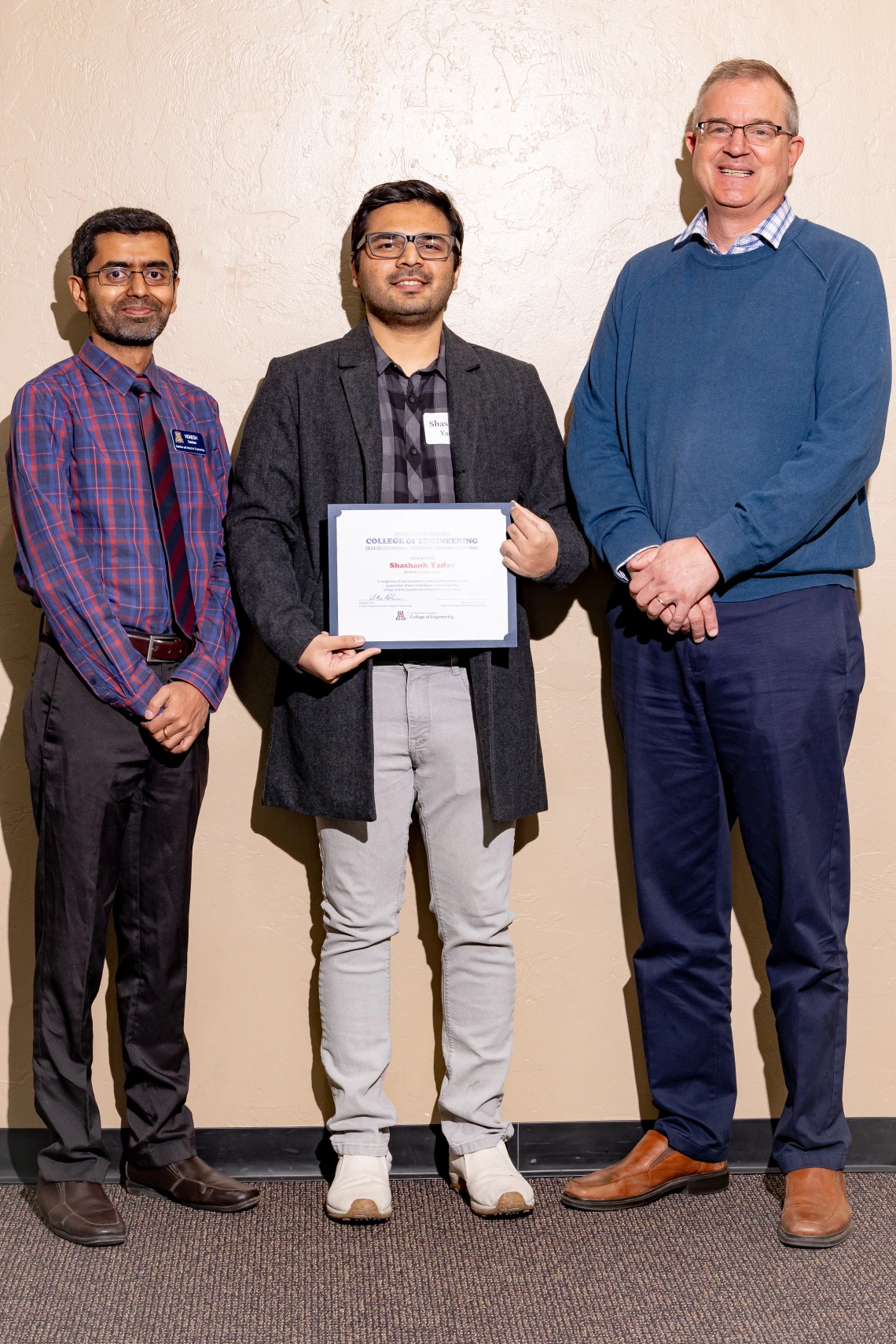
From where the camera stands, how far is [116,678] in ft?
7.82

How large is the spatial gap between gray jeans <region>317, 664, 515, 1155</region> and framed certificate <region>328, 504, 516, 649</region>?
156 mm

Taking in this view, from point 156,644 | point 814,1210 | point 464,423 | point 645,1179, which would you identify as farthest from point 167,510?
point 814,1210

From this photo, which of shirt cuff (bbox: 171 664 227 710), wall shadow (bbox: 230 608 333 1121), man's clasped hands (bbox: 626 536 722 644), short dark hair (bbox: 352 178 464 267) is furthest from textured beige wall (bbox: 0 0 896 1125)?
man's clasped hands (bbox: 626 536 722 644)

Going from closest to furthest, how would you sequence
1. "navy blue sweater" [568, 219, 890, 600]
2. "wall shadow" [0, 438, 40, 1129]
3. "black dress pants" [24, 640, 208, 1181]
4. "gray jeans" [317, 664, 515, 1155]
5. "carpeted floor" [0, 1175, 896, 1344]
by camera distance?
"carpeted floor" [0, 1175, 896, 1344] → "navy blue sweater" [568, 219, 890, 600] → "black dress pants" [24, 640, 208, 1181] → "gray jeans" [317, 664, 515, 1155] → "wall shadow" [0, 438, 40, 1129]

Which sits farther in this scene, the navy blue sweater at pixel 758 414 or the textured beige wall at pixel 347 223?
the textured beige wall at pixel 347 223

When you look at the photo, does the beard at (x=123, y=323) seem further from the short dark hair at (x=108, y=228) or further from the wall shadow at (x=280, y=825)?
the wall shadow at (x=280, y=825)

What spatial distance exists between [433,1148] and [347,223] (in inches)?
81.8

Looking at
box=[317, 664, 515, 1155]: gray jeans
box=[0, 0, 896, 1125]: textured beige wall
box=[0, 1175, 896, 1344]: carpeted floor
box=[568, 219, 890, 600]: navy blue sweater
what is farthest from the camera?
box=[0, 0, 896, 1125]: textured beige wall

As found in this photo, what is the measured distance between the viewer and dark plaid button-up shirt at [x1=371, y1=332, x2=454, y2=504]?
252cm

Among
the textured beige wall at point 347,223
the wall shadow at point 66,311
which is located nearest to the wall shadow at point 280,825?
the textured beige wall at point 347,223

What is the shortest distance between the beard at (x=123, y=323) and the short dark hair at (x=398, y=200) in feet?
1.42

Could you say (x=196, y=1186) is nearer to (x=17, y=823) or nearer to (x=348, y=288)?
(x=17, y=823)

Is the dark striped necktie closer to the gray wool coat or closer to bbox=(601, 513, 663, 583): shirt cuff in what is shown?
the gray wool coat

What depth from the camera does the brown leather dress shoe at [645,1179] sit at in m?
2.60
